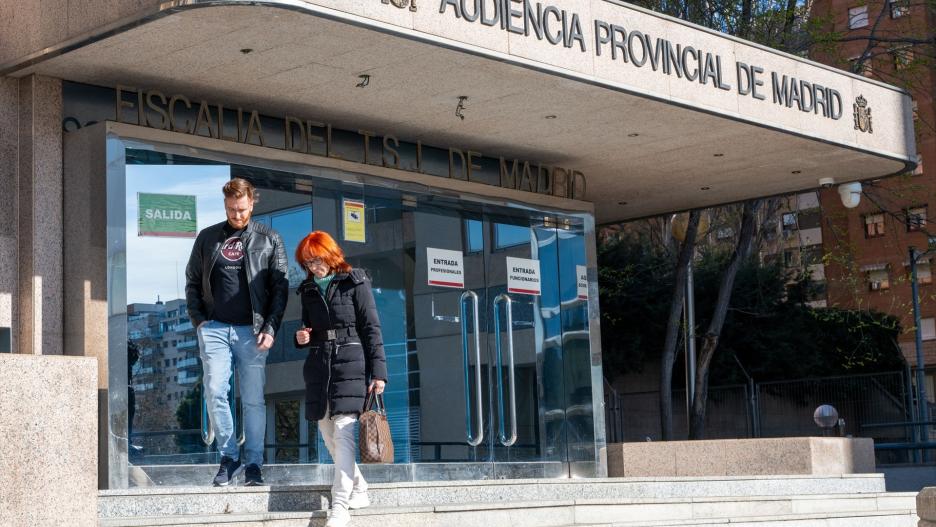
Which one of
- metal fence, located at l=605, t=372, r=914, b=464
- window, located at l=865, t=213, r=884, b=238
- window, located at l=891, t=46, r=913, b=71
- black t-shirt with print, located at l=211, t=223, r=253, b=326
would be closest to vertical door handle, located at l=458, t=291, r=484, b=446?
black t-shirt with print, located at l=211, t=223, r=253, b=326

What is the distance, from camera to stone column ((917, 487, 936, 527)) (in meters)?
6.68

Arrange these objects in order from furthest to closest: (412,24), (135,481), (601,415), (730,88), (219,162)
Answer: (601,415), (730,88), (219,162), (135,481), (412,24)

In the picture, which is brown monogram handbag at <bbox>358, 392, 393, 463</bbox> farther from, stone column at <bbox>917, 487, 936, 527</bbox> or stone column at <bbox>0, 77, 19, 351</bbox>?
stone column at <bbox>0, 77, 19, 351</bbox>

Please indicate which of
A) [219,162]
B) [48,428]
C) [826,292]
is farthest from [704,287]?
[48,428]

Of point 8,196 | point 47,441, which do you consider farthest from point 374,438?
point 8,196

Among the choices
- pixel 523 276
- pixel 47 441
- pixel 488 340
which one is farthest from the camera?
pixel 523 276

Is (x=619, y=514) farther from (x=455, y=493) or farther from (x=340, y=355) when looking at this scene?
(x=340, y=355)

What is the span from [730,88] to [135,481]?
6.48m

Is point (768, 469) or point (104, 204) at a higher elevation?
point (104, 204)

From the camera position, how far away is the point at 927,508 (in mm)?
6723

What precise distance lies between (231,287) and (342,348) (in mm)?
1178

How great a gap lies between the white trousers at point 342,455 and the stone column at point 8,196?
124 inches

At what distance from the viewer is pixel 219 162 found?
11.4 m

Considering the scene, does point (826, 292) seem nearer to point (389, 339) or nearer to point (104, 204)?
point (389, 339)
